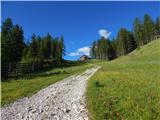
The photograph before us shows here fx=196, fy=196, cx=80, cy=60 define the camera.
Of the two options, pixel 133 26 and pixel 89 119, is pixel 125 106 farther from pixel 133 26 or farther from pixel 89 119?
pixel 133 26

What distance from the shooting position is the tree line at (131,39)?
3765 inches

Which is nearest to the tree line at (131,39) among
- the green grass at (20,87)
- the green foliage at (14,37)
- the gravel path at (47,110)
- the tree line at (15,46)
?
the tree line at (15,46)

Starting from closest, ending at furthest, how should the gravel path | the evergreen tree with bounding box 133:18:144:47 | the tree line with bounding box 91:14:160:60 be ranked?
the gravel path
the tree line with bounding box 91:14:160:60
the evergreen tree with bounding box 133:18:144:47

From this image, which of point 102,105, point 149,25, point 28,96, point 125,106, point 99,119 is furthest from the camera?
point 149,25

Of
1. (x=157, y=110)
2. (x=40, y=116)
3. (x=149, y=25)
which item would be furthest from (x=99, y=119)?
(x=149, y=25)

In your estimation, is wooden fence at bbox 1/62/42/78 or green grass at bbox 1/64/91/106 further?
wooden fence at bbox 1/62/42/78

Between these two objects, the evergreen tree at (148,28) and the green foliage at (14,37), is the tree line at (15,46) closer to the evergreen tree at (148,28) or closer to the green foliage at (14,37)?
the green foliage at (14,37)

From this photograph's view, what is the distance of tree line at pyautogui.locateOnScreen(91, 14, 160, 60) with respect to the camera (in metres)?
95.6

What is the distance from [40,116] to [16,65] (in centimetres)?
2908

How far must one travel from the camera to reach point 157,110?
8.60m

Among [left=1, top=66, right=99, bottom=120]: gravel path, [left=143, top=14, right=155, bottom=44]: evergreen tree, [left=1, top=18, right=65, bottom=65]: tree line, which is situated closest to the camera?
[left=1, top=66, right=99, bottom=120]: gravel path

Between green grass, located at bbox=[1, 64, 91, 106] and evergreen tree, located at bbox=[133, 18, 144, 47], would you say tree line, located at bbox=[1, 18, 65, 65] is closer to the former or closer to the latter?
green grass, located at bbox=[1, 64, 91, 106]

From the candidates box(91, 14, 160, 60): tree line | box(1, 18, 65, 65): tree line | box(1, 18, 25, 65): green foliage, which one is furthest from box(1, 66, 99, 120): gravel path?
box(91, 14, 160, 60): tree line

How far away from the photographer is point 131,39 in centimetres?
10688
